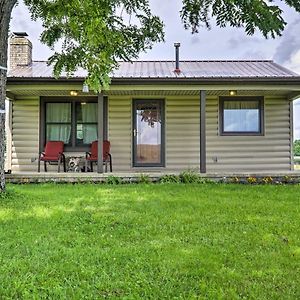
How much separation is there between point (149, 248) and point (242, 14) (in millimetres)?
2294

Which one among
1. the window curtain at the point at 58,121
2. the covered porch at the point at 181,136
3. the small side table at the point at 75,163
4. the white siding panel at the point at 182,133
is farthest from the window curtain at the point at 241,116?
the window curtain at the point at 58,121

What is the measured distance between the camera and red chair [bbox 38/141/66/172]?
929cm

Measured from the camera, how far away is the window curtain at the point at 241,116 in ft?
33.2

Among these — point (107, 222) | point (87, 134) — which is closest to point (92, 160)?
point (87, 134)

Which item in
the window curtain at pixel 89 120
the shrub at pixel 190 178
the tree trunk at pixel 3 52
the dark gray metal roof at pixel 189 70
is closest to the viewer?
the tree trunk at pixel 3 52

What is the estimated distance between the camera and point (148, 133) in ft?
33.2

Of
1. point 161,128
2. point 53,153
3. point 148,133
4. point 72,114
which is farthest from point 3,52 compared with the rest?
point 161,128

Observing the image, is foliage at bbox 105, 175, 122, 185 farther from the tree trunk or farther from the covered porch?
the tree trunk

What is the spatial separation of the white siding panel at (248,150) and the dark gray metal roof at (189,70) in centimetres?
101

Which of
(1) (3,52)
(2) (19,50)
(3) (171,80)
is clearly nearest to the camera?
(1) (3,52)

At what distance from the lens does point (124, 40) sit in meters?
5.75

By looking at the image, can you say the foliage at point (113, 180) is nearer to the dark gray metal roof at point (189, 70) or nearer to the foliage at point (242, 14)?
the dark gray metal roof at point (189, 70)

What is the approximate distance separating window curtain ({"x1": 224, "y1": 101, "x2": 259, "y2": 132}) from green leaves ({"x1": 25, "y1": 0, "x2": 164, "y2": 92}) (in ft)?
15.0

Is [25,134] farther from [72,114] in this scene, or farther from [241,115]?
[241,115]
